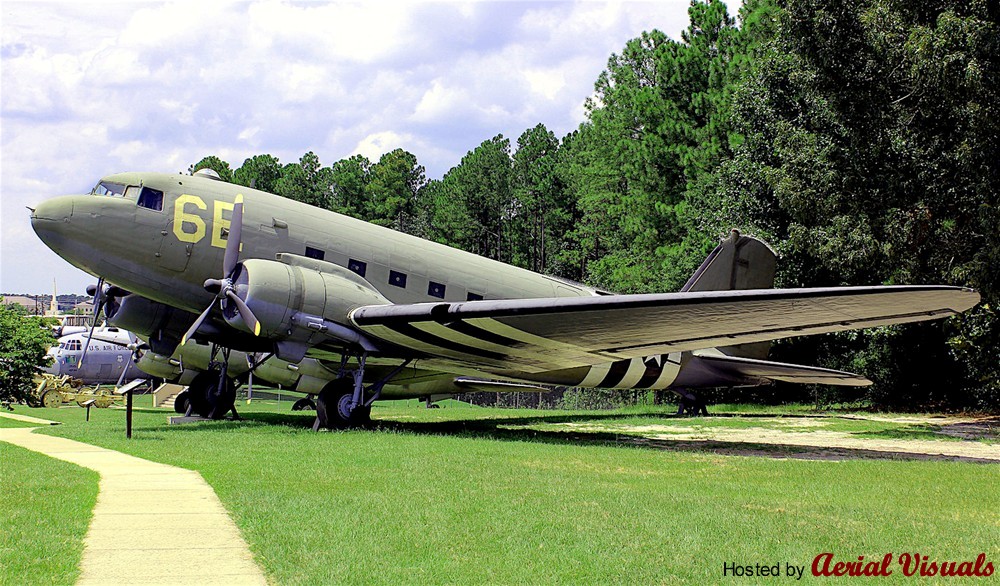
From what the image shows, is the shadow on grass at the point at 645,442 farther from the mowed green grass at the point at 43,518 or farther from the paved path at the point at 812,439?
the mowed green grass at the point at 43,518

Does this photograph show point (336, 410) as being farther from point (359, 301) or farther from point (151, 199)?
point (151, 199)

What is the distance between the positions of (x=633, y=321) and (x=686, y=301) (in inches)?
64.2

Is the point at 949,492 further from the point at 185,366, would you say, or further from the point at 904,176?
the point at 185,366

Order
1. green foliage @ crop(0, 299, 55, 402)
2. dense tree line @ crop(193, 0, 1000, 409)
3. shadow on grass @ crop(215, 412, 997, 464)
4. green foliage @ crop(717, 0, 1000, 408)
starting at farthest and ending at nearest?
green foliage @ crop(0, 299, 55, 402)
dense tree line @ crop(193, 0, 1000, 409)
green foliage @ crop(717, 0, 1000, 408)
shadow on grass @ crop(215, 412, 997, 464)

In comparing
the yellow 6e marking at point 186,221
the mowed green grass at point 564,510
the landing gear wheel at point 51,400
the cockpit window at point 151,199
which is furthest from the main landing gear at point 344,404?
the landing gear wheel at point 51,400

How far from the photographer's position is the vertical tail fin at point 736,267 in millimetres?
23469

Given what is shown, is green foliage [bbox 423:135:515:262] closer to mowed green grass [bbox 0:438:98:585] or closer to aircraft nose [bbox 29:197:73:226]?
aircraft nose [bbox 29:197:73:226]

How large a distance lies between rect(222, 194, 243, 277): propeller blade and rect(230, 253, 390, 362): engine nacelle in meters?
0.62

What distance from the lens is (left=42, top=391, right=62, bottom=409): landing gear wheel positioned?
35.5m

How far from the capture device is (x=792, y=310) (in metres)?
13.5

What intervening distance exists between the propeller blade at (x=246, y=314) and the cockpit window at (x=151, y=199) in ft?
9.92

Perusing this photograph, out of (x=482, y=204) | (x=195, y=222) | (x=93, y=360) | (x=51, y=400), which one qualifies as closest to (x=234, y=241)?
(x=195, y=222)

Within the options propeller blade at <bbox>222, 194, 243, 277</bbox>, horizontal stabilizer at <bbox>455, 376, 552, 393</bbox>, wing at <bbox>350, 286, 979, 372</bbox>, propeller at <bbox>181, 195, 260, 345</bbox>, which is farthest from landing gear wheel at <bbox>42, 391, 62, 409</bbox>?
wing at <bbox>350, 286, 979, 372</bbox>

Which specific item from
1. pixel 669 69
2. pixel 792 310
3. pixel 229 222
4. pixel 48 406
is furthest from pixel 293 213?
pixel 669 69
